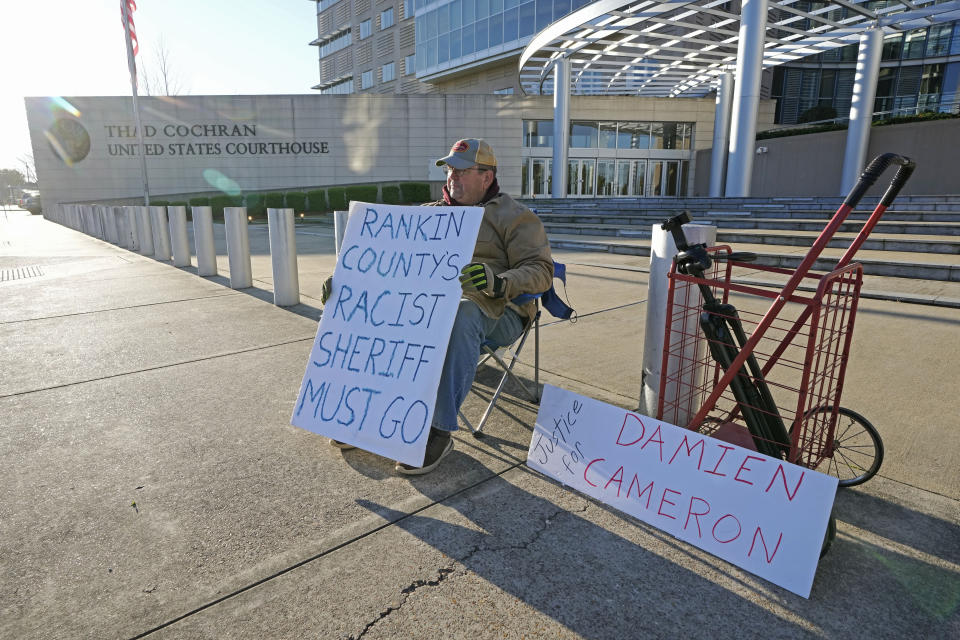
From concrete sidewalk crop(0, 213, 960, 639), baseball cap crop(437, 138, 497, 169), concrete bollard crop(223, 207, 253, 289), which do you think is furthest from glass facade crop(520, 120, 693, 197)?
baseball cap crop(437, 138, 497, 169)

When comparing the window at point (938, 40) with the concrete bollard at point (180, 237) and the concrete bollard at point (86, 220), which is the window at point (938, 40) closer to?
the concrete bollard at point (180, 237)

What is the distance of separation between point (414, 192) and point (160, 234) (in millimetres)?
19880

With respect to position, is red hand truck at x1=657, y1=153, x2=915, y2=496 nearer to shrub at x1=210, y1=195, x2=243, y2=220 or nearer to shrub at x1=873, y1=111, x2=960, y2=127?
shrub at x1=873, y1=111, x2=960, y2=127

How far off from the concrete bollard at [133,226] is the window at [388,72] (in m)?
38.7

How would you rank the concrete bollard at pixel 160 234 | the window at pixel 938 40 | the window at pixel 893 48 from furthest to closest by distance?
the window at pixel 893 48 → the window at pixel 938 40 → the concrete bollard at pixel 160 234

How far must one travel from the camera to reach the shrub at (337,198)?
94.2 feet

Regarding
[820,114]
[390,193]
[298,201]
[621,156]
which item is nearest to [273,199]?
[298,201]

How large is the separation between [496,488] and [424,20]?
3836cm

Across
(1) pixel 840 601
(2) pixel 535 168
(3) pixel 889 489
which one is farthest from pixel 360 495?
(2) pixel 535 168

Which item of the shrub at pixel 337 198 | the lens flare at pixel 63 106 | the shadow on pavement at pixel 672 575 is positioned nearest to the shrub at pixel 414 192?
the shrub at pixel 337 198

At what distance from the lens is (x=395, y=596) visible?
5.91 feet

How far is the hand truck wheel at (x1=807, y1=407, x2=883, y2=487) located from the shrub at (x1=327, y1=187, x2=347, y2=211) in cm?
2808

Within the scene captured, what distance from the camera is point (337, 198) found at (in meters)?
28.8

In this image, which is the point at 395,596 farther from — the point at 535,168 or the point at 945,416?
the point at 535,168
